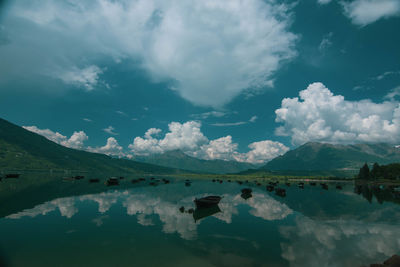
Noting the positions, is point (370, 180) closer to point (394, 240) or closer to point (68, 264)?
point (394, 240)

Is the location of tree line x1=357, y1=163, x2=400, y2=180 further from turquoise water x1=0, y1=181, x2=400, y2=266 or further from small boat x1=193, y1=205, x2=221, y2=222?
small boat x1=193, y1=205, x2=221, y2=222

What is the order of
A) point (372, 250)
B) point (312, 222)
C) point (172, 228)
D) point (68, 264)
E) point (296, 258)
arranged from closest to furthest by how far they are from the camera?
point (68, 264), point (296, 258), point (372, 250), point (172, 228), point (312, 222)

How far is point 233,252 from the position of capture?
24250 mm

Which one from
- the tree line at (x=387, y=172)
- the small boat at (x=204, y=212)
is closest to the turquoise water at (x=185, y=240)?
the small boat at (x=204, y=212)

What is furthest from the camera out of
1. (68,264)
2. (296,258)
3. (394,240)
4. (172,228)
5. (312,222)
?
(312,222)

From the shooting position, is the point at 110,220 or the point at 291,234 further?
the point at 110,220

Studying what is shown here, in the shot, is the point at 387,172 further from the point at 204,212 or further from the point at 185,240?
the point at 185,240

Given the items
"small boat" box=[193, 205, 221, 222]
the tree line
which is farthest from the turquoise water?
the tree line

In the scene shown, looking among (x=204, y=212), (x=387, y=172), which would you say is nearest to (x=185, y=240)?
(x=204, y=212)

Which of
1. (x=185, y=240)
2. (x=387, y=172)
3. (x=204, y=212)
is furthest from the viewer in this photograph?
(x=387, y=172)

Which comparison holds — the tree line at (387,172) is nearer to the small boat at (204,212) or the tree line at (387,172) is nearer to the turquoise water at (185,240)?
the turquoise water at (185,240)

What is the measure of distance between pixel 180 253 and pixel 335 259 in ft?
61.0

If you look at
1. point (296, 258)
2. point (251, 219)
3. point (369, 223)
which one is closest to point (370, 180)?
point (369, 223)

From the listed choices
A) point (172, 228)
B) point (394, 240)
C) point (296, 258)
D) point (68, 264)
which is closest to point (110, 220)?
point (172, 228)
